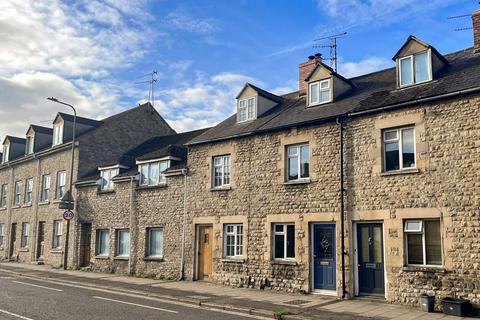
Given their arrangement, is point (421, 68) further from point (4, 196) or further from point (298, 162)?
point (4, 196)

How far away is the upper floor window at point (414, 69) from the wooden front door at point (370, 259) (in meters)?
5.19

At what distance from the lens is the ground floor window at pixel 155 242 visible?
22.5 m

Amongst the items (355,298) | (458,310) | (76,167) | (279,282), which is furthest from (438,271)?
(76,167)

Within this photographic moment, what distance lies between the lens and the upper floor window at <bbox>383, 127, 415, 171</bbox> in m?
14.8

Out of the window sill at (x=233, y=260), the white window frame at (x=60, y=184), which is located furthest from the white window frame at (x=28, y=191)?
the window sill at (x=233, y=260)

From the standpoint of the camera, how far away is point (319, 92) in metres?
18.6

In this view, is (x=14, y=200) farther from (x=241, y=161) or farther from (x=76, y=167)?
(x=241, y=161)

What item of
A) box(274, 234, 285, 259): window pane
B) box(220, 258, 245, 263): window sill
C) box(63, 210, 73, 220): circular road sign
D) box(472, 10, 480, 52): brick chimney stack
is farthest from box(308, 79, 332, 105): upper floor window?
box(63, 210, 73, 220): circular road sign

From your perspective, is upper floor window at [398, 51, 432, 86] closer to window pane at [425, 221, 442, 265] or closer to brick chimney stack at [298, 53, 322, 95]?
window pane at [425, 221, 442, 265]

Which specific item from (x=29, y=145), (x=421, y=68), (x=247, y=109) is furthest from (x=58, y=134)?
(x=421, y=68)

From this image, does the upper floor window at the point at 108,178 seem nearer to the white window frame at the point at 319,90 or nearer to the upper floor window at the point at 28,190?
the upper floor window at the point at 28,190

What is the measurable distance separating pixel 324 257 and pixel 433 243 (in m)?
3.94

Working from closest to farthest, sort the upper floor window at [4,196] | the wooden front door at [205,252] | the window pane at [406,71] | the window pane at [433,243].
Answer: the window pane at [433,243], the window pane at [406,71], the wooden front door at [205,252], the upper floor window at [4,196]

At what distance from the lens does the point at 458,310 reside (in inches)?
487
